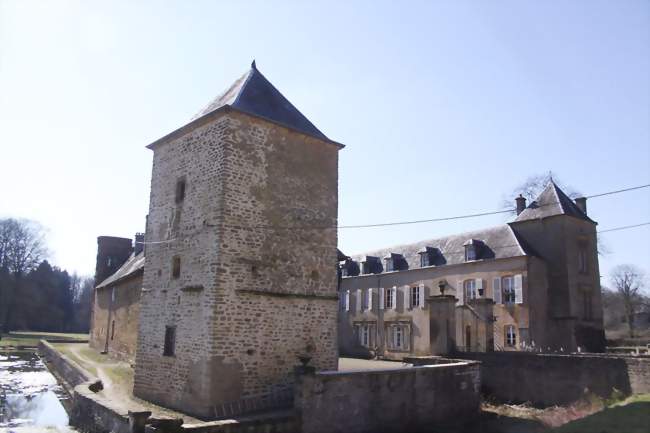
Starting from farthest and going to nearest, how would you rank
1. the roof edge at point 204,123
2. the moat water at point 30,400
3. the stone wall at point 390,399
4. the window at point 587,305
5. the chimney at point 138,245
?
the chimney at point 138,245
the window at point 587,305
the moat water at point 30,400
the roof edge at point 204,123
the stone wall at point 390,399

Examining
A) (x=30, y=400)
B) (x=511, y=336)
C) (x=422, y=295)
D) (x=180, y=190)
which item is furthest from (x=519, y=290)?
(x=30, y=400)

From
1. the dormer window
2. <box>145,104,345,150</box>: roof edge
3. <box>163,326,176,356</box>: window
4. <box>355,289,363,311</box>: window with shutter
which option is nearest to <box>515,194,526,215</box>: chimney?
the dormer window

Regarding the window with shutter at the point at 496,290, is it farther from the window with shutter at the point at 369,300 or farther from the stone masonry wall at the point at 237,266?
the stone masonry wall at the point at 237,266

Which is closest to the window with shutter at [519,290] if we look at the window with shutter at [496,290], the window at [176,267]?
the window with shutter at [496,290]

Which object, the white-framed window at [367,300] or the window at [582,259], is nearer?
the window at [582,259]

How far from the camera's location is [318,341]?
1423cm

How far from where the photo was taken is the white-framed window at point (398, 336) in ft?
94.5

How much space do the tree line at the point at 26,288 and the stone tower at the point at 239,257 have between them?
41.0 metres

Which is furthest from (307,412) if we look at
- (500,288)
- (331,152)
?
(500,288)

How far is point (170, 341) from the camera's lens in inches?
534

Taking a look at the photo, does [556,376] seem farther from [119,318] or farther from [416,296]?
[119,318]

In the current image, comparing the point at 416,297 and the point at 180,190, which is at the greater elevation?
the point at 180,190

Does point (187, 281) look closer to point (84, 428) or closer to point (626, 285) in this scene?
point (84, 428)

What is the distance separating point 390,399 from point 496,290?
44.6 feet
